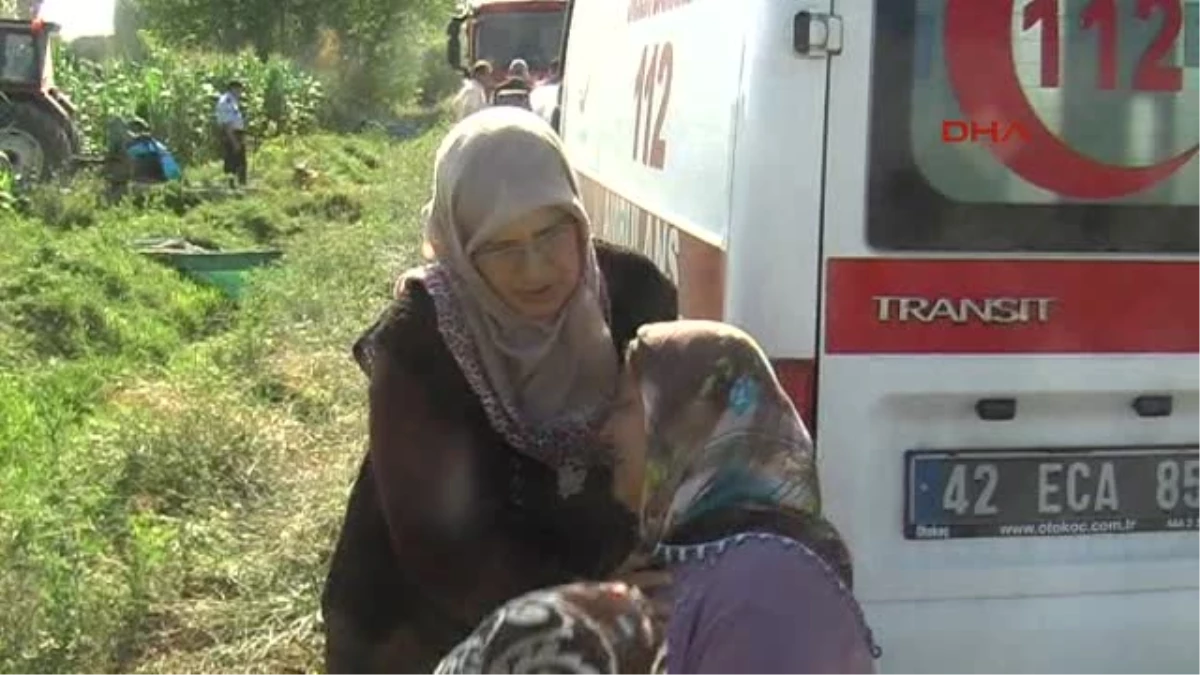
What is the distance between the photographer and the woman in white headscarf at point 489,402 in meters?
2.54

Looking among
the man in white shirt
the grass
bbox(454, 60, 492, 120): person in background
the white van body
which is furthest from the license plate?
the man in white shirt

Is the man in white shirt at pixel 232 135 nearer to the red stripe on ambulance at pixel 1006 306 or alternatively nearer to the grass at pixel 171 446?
the grass at pixel 171 446

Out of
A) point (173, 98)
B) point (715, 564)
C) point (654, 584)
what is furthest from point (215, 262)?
point (173, 98)

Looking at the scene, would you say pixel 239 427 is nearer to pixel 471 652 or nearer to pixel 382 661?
pixel 382 661

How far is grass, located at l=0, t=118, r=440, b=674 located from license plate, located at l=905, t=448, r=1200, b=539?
8.07 feet

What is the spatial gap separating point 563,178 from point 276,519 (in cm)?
358

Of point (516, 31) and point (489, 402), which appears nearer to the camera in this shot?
point (489, 402)

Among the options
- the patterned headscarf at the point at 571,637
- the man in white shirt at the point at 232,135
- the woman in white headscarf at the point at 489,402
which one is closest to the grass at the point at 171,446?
the woman in white headscarf at the point at 489,402

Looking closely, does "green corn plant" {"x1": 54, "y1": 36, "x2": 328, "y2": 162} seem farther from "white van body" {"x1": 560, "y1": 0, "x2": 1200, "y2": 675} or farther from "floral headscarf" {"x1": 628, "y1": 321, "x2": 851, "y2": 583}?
"floral headscarf" {"x1": 628, "y1": 321, "x2": 851, "y2": 583}

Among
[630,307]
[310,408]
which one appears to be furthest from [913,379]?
[310,408]

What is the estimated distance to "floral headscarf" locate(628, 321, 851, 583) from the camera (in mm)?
1946

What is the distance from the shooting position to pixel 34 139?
2014 centimetres

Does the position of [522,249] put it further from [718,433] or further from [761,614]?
[761,614]

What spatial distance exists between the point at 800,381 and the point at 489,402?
617 millimetres
